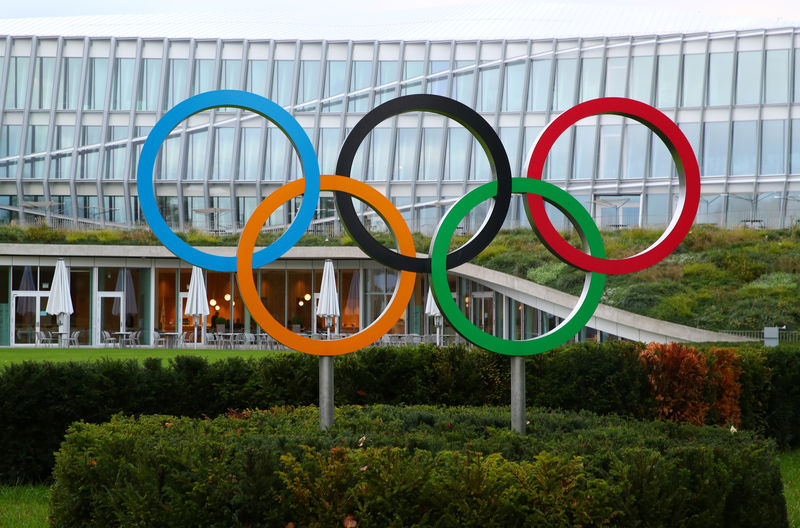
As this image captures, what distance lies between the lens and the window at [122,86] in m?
40.0

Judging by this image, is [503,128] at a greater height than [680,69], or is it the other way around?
[680,69]

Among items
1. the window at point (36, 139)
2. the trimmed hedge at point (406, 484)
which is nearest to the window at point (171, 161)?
the window at point (36, 139)

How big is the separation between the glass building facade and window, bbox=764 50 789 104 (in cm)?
266

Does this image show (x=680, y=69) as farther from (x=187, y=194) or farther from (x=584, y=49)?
(x=187, y=194)

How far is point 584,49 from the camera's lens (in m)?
39.5

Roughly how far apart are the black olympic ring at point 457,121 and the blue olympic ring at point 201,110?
0.87ft

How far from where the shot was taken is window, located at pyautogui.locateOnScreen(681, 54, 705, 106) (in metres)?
38.7

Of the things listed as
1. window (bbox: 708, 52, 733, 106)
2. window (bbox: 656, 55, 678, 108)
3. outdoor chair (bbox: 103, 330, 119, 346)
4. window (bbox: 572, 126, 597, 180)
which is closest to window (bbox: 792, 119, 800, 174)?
window (bbox: 708, 52, 733, 106)

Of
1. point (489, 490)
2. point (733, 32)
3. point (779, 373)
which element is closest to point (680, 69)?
point (733, 32)

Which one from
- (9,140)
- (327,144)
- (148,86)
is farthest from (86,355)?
(9,140)

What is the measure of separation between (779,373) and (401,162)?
29726 mm

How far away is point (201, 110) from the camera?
6.69 metres

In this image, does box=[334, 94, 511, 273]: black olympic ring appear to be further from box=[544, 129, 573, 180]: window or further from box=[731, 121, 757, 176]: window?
box=[731, 121, 757, 176]: window

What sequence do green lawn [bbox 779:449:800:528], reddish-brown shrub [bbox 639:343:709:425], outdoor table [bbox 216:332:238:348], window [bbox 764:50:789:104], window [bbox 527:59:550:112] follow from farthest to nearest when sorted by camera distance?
window [bbox 527:59:550:112] < window [bbox 764:50:789:104] < outdoor table [bbox 216:332:238:348] < reddish-brown shrub [bbox 639:343:709:425] < green lawn [bbox 779:449:800:528]
